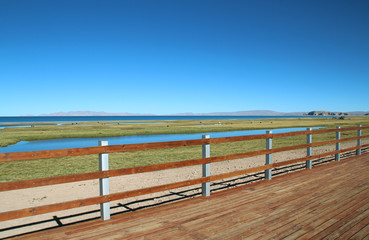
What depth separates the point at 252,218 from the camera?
468cm

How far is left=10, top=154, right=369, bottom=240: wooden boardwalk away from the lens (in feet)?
13.3

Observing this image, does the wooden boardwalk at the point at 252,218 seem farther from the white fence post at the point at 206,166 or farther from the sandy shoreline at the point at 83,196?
the sandy shoreline at the point at 83,196

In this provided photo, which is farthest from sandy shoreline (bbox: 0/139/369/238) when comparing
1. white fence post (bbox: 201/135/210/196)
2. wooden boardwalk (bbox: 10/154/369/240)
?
wooden boardwalk (bbox: 10/154/369/240)

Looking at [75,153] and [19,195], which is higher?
[75,153]

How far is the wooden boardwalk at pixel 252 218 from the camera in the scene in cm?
405

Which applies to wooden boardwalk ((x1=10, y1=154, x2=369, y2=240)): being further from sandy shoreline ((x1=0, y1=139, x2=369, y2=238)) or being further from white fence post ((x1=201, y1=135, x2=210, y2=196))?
sandy shoreline ((x1=0, y1=139, x2=369, y2=238))

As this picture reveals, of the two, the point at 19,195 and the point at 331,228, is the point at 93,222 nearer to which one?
the point at 331,228

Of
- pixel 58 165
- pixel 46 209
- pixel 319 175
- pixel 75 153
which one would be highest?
pixel 75 153

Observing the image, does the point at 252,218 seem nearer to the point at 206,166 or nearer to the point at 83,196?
the point at 206,166

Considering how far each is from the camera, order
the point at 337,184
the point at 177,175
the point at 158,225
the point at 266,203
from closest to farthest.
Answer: the point at 158,225 < the point at 266,203 < the point at 337,184 < the point at 177,175

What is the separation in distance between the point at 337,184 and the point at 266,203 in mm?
2768

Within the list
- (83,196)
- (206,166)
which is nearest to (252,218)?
(206,166)

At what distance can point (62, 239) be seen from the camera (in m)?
3.95

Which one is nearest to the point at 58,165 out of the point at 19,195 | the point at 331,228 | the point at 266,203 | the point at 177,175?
the point at 19,195
